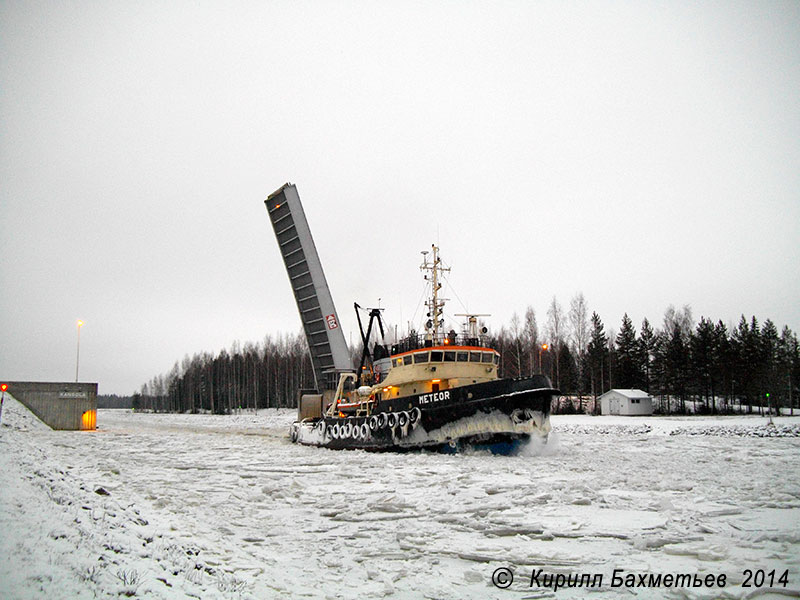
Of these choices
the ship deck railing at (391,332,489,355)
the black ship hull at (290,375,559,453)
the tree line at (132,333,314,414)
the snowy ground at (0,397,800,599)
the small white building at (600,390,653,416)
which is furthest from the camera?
the tree line at (132,333,314,414)

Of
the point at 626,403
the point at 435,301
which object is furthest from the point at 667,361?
the point at 435,301

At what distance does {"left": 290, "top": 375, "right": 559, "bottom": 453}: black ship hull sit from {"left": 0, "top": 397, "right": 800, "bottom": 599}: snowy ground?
6.96 ft

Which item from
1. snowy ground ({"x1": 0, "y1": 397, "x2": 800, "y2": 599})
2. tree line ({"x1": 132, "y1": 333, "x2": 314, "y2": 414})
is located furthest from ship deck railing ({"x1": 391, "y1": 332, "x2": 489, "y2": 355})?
tree line ({"x1": 132, "y1": 333, "x2": 314, "y2": 414})

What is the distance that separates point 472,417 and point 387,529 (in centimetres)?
688

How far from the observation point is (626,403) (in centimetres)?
3488

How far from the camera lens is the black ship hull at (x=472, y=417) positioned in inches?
464

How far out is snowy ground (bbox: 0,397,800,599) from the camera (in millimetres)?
3512

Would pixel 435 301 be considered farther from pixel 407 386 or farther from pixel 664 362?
pixel 664 362

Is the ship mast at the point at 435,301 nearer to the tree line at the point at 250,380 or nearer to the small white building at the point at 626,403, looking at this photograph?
the small white building at the point at 626,403

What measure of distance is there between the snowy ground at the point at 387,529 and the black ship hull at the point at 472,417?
6.96ft

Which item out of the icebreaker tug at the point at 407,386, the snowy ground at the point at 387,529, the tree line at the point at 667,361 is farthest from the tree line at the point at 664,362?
the snowy ground at the point at 387,529

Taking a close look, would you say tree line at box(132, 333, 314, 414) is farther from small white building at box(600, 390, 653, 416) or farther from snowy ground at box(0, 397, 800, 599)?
snowy ground at box(0, 397, 800, 599)

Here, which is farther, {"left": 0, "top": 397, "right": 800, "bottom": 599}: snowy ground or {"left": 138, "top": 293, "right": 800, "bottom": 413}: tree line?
{"left": 138, "top": 293, "right": 800, "bottom": 413}: tree line

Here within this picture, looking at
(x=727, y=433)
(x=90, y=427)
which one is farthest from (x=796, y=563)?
(x=90, y=427)
